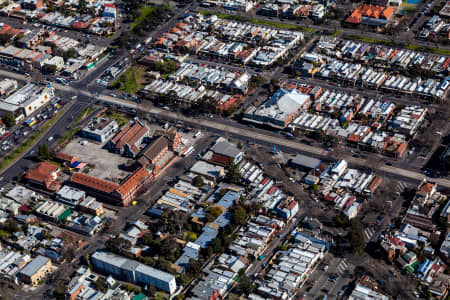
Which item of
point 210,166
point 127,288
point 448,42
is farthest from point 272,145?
point 448,42

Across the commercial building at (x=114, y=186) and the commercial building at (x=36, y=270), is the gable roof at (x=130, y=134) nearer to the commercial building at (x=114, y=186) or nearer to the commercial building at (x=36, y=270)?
the commercial building at (x=114, y=186)

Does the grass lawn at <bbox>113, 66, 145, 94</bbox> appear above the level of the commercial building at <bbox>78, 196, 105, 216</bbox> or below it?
above

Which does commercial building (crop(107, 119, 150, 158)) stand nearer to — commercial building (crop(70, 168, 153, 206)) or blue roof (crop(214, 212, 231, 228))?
commercial building (crop(70, 168, 153, 206))

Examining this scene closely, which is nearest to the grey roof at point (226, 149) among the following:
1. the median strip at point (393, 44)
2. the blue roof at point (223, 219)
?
the blue roof at point (223, 219)

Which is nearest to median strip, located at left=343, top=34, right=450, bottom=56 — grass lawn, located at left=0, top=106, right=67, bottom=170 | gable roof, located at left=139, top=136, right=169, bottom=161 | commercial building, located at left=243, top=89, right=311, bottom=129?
commercial building, located at left=243, top=89, right=311, bottom=129

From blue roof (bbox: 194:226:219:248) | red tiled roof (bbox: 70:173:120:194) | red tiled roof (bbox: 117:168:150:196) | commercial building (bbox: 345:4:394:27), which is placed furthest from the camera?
commercial building (bbox: 345:4:394:27)

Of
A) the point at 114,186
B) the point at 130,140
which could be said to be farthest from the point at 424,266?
the point at 130,140

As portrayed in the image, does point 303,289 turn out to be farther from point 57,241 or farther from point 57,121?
point 57,121
